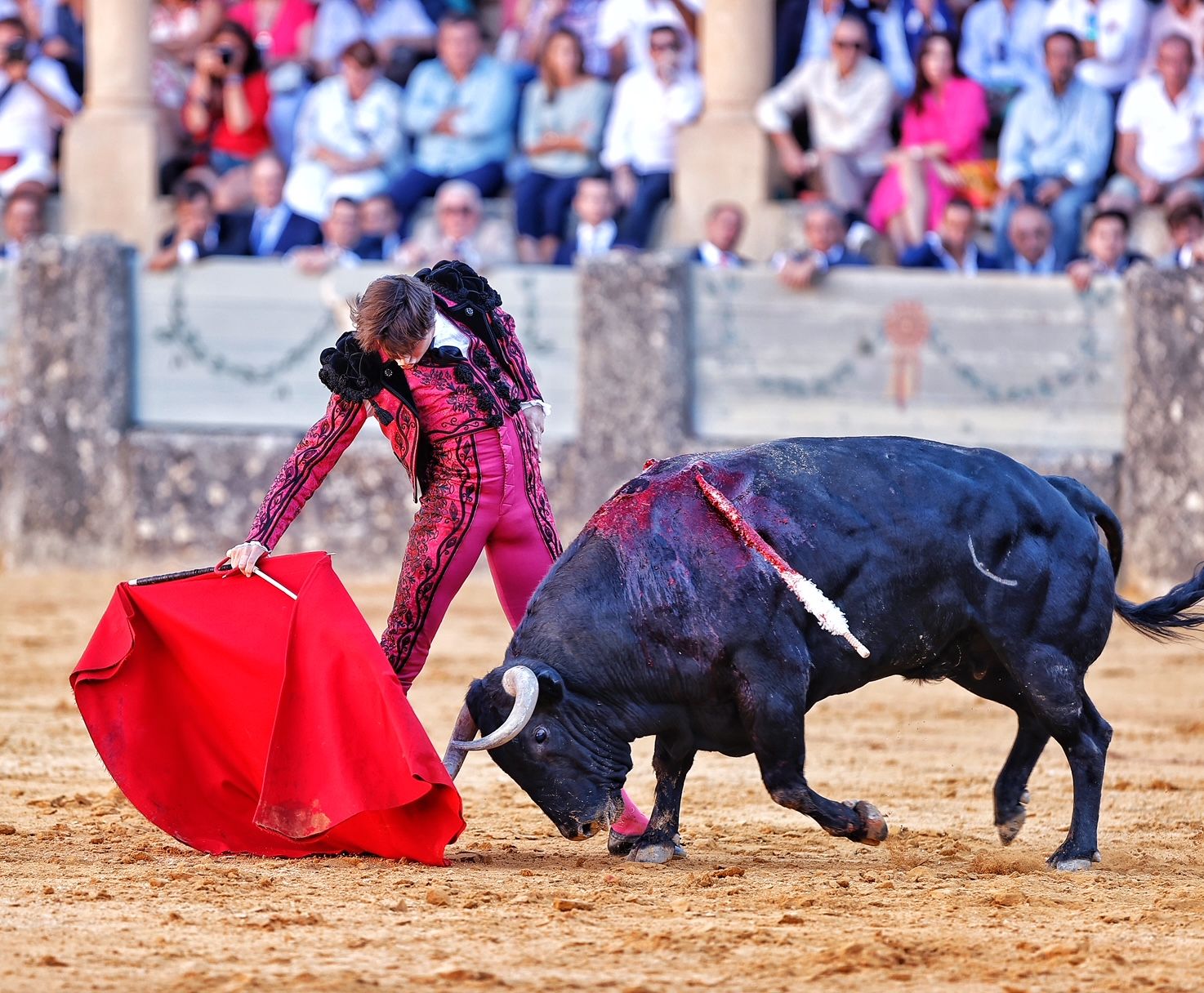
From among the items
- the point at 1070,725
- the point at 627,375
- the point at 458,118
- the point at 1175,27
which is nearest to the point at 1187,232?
the point at 1175,27

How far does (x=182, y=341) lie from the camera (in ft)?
36.0

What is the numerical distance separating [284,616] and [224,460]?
608 centimetres

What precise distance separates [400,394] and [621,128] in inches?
237

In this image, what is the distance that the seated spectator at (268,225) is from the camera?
11.0 metres

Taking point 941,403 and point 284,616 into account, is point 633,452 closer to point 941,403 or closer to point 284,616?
point 941,403

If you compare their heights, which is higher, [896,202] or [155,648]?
[896,202]

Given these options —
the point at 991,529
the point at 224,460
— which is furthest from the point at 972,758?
the point at 224,460

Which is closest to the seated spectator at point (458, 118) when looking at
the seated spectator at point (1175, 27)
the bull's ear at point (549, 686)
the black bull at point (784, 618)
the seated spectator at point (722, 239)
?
the seated spectator at point (722, 239)

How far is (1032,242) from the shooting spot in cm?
952

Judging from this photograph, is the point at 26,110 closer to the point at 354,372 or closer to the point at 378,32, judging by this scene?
the point at 378,32

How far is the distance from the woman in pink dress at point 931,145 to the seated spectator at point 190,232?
3753 millimetres

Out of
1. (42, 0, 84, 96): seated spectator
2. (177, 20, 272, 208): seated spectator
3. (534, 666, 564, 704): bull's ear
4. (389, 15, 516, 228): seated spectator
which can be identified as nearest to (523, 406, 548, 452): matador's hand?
(534, 666, 564, 704): bull's ear

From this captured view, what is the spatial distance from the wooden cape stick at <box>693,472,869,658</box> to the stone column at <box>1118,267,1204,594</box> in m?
5.06

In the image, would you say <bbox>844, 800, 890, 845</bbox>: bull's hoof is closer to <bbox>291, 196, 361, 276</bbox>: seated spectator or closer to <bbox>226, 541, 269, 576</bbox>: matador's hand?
<bbox>226, 541, 269, 576</bbox>: matador's hand
